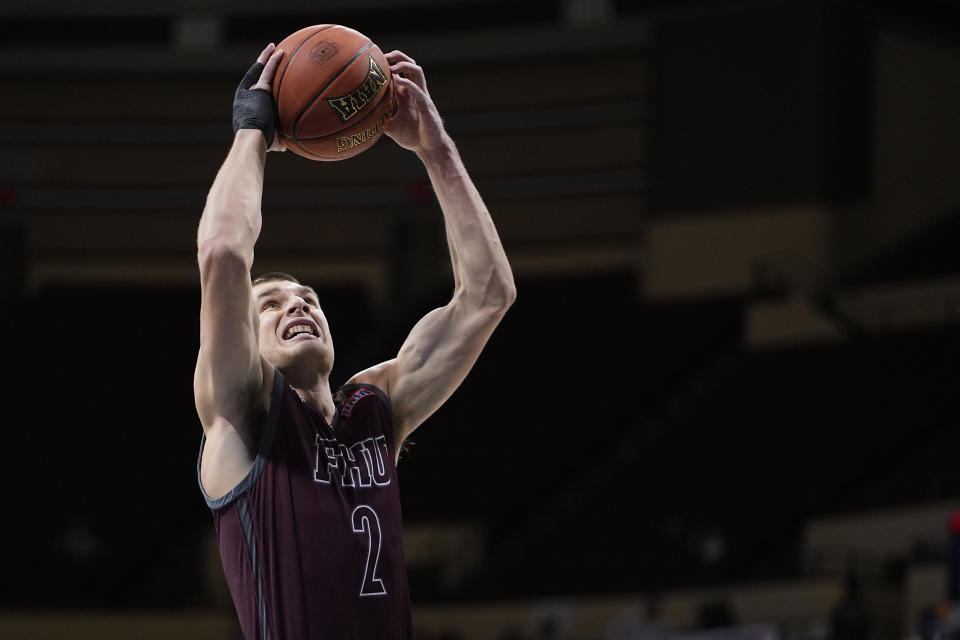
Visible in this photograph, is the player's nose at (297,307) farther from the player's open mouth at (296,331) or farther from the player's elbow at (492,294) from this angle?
the player's elbow at (492,294)

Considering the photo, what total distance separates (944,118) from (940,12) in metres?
1.21

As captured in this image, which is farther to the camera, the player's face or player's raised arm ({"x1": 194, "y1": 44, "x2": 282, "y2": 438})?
the player's face

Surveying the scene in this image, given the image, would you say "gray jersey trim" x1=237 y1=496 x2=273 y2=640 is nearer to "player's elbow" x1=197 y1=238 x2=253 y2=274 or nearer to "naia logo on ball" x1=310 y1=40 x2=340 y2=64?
"player's elbow" x1=197 y1=238 x2=253 y2=274

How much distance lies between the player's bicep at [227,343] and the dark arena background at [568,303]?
7812 millimetres

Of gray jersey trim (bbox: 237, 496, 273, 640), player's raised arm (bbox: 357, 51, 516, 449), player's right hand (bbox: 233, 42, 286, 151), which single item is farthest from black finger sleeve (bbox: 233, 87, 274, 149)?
gray jersey trim (bbox: 237, 496, 273, 640)

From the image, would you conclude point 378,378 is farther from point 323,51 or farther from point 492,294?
point 323,51

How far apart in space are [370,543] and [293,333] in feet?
1.56

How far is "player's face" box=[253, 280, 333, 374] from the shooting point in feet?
8.99

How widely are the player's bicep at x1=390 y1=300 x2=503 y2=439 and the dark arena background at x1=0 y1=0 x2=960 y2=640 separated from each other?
7285 mm

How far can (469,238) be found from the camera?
9.70 ft

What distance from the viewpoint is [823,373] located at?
45.9ft

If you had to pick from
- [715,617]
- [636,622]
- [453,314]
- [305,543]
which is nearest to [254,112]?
[453,314]

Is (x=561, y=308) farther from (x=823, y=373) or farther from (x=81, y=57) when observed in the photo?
(x=81, y=57)

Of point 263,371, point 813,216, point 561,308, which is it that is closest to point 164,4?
point 561,308
